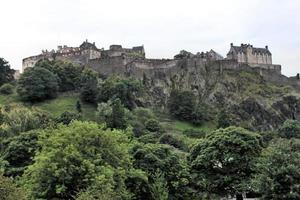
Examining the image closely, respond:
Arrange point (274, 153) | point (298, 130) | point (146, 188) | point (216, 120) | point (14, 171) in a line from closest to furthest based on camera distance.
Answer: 1. point (274, 153)
2. point (146, 188)
3. point (14, 171)
4. point (298, 130)
5. point (216, 120)

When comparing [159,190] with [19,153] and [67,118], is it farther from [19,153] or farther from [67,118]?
[67,118]

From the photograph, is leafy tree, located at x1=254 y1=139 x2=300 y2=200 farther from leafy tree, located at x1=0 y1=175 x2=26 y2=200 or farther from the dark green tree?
the dark green tree

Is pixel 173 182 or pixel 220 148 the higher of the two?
pixel 220 148

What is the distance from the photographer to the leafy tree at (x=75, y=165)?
42.0m

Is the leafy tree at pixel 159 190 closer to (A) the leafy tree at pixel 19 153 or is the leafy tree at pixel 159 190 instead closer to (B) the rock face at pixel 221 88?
(A) the leafy tree at pixel 19 153

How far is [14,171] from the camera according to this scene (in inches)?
2136

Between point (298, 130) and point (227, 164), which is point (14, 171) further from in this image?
point (298, 130)

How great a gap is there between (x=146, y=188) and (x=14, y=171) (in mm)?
13753

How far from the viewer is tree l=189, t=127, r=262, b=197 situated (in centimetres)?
5047

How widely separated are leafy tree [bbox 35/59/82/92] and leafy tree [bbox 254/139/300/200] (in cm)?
8166

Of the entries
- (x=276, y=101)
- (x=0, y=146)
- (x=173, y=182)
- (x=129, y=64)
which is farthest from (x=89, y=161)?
(x=276, y=101)

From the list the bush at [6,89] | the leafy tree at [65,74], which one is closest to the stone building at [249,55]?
the leafy tree at [65,74]

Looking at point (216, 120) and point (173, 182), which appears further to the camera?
point (216, 120)

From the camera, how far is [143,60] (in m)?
129
